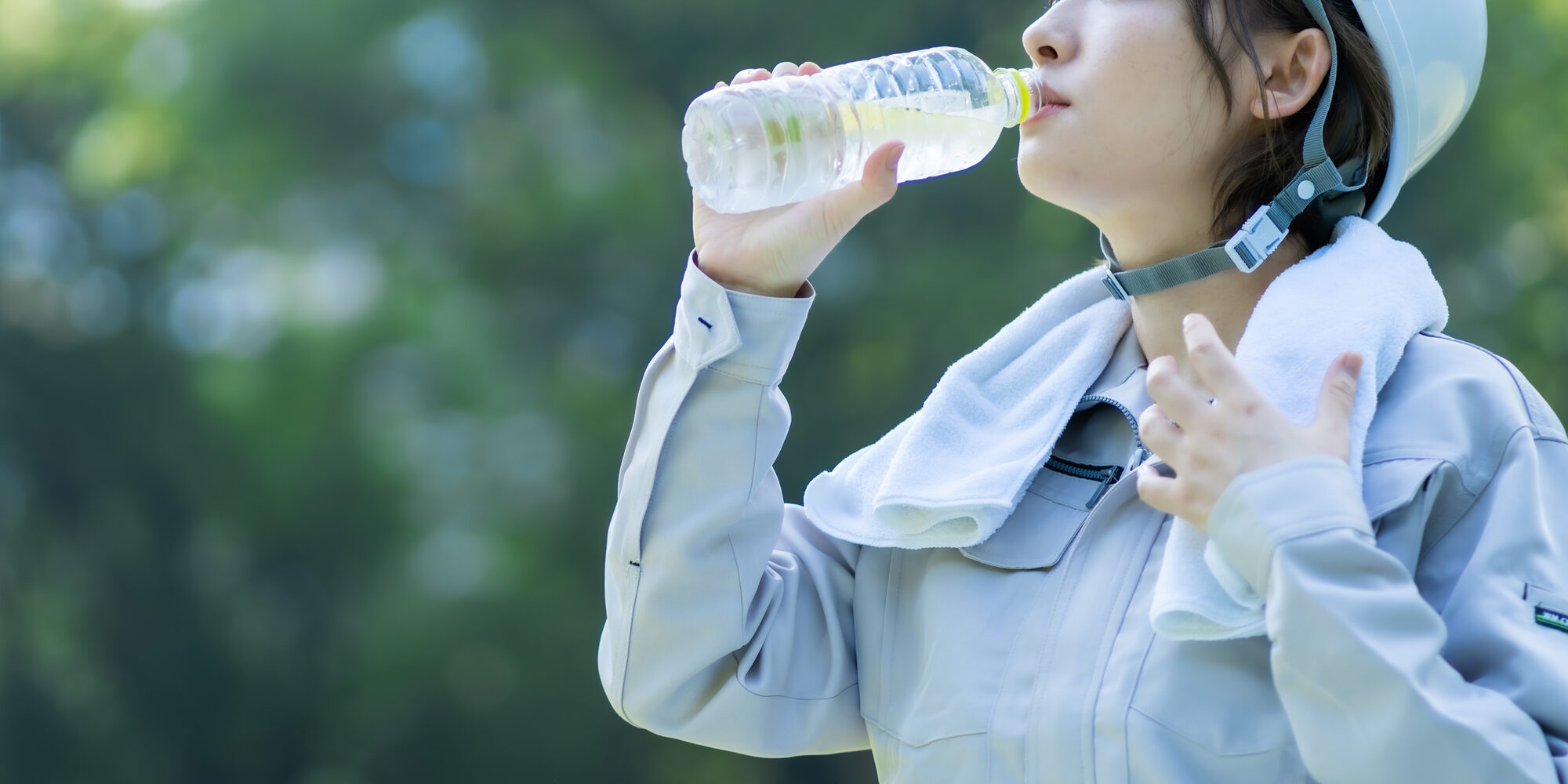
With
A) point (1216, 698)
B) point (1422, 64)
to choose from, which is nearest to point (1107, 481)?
point (1216, 698)

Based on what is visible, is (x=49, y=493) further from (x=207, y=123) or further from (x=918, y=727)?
(x=918, y=727)

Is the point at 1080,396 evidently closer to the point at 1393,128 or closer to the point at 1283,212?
the point at 1283,212

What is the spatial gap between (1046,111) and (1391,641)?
1.74 feet

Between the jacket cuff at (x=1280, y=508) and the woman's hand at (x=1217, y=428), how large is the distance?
12mm

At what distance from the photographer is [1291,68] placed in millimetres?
1168

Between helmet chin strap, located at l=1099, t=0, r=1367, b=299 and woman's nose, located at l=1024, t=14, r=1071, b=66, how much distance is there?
0.63ft

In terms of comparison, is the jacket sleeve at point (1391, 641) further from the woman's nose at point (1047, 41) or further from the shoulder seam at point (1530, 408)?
the woman's nose at point (1047, 41)

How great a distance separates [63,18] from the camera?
401 centimetres

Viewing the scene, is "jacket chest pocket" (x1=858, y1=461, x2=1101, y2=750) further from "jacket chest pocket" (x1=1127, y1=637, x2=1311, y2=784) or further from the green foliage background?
the green foliage background

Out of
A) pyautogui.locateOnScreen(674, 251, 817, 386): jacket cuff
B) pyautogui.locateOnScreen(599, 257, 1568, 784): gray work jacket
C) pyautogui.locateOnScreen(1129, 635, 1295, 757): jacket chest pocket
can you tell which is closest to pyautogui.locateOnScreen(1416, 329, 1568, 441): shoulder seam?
pyautogui.locateOnScreen(599, 257, 1568, 784): gray work jacket

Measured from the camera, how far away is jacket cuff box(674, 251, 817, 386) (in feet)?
3.64

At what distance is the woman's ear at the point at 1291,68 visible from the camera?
1.15 m

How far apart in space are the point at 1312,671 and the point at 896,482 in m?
0.40

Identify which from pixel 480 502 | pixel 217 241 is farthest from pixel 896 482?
pixel 217 241
